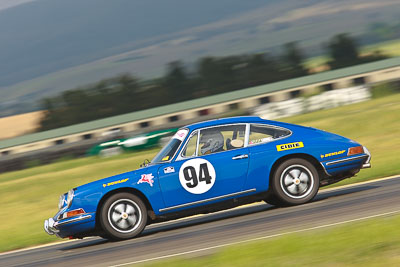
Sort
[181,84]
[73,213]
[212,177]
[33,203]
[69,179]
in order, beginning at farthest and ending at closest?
1. [181,84]
2. [69,179]
3. [33,203]
4. [212,177]
5. [73,213]

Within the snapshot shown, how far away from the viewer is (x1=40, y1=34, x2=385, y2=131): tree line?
107m

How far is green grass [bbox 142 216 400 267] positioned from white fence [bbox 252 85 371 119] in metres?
38.1

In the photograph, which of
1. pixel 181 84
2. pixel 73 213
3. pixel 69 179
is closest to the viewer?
pixel 73 213

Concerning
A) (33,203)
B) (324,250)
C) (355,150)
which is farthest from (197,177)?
(33,203)

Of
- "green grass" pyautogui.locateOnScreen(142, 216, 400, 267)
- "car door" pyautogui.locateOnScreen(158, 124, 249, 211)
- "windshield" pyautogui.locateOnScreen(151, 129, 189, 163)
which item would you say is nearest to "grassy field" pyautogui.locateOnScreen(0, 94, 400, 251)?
"windshield" pyautogui.locateOnScreen(151, 129, 189, 163)

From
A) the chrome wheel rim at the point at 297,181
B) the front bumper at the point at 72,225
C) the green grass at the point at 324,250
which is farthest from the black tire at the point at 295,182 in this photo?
the front bumper at the point at 72,225

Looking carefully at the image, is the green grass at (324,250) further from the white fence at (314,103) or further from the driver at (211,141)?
the white fence at (314,103)

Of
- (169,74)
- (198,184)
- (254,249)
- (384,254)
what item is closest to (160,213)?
(198,184)

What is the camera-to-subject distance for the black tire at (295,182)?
8836 mm

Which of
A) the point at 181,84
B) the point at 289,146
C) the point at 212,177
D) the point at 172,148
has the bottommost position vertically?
the point at 212,177

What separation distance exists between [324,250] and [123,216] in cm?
363

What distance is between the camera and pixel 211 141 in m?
8.93

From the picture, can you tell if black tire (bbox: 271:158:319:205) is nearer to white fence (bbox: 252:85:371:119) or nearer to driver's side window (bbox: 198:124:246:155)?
driver's side window (bbox: 198:124:246:155)

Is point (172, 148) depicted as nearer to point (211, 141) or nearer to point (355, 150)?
point (211, 141)
